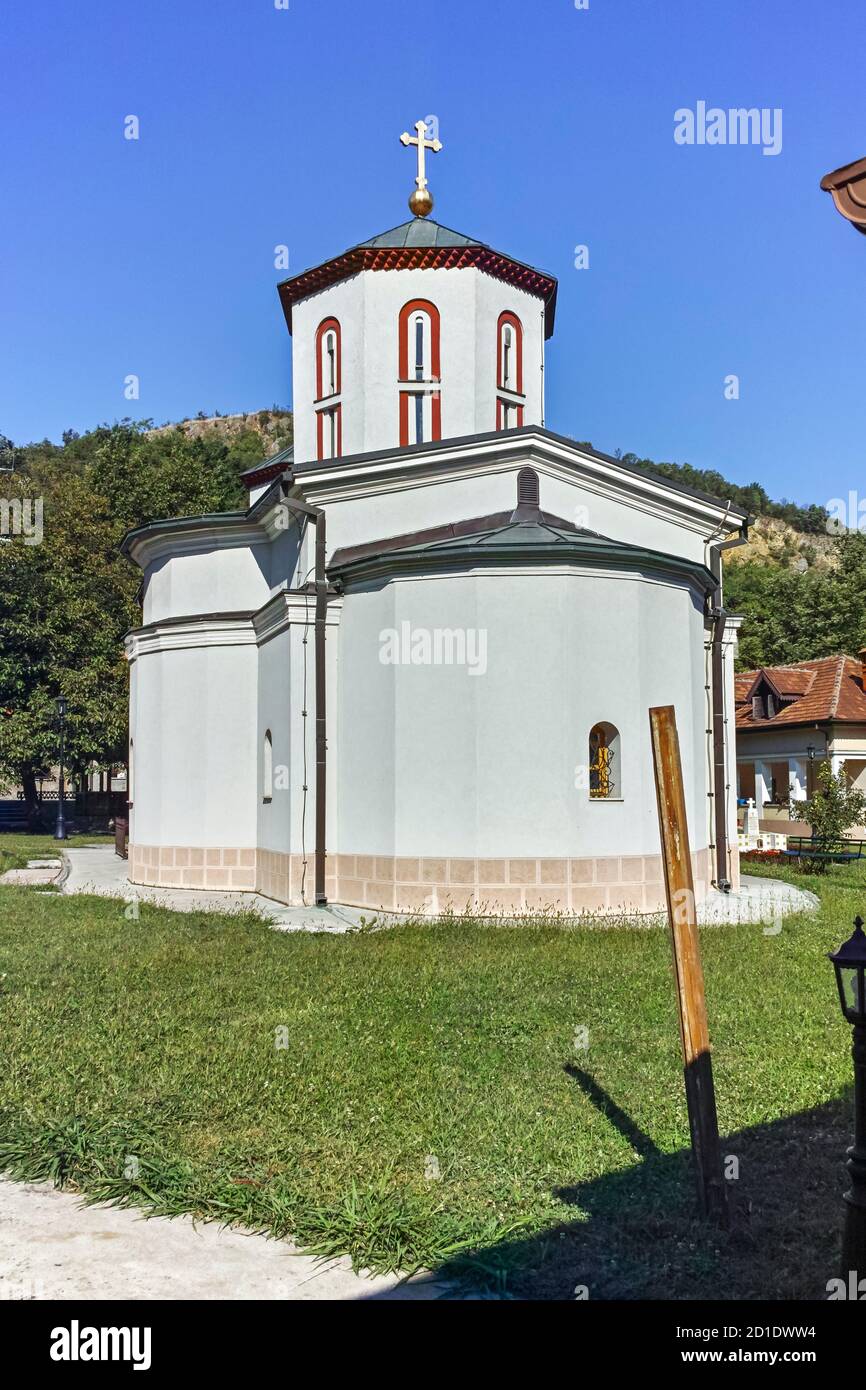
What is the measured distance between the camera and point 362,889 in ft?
43.9

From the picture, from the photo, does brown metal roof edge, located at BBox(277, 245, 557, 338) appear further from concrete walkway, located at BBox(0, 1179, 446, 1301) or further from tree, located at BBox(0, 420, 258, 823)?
tree, located at BBox(0, 420, 258, 823)

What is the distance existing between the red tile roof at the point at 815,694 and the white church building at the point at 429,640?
1632 centimetres

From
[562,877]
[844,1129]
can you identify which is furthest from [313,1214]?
[562,877]

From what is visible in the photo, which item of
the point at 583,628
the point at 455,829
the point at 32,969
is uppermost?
the point at 583,628

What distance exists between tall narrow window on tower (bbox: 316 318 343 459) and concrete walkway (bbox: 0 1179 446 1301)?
1351cm

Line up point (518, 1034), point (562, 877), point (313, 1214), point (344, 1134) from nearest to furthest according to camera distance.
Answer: point (313, 1214) < point (344, 1134) < point (518, 1034) < point (562, 877)

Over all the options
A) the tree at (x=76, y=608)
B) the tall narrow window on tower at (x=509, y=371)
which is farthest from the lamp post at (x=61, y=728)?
the tall narrow window on tower at (x=509, y=371)

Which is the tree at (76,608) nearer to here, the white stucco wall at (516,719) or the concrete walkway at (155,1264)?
the white stucco wall at (516,719)

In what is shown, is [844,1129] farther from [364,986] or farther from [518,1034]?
[364,986]

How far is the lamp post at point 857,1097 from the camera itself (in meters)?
3.36

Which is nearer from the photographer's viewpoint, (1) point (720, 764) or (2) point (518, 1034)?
(2) point (518, 1034)

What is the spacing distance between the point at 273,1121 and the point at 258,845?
10516mm

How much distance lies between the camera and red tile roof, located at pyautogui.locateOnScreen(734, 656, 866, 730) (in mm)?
31266
